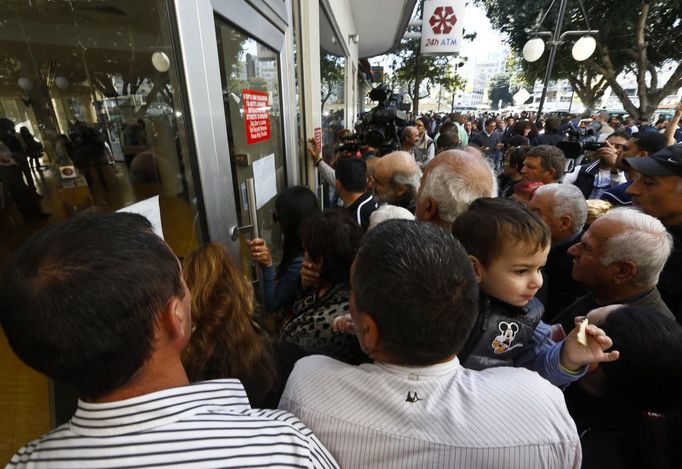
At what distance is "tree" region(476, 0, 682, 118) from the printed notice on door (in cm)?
1331

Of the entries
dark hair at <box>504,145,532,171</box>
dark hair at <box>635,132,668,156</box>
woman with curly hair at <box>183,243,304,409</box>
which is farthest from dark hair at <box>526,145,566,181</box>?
woman with curly hair at <box>183,243,304,409</box>

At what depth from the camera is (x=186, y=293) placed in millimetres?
718

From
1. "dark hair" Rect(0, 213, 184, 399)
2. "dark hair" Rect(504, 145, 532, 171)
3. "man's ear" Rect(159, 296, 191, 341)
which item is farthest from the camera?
"dark hair" Rect(504, 145, 532, 171)

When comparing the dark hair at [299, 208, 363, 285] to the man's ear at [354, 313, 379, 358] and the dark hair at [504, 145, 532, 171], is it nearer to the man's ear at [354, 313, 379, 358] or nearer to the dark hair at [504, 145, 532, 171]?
the man's ear at [354, 313, 379, 358]

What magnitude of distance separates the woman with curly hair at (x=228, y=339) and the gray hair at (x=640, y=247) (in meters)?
1.36

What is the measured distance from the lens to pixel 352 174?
2.52m

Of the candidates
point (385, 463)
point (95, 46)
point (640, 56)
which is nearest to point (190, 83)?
point (95, 46)

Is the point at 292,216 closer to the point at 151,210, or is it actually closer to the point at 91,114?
the point at 151,210

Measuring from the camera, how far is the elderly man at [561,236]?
6.25ft

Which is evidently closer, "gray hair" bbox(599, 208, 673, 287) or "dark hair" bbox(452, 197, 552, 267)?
"dark hair" bbox(452, 197, 552, 267)

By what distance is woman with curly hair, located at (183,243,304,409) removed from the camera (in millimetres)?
993

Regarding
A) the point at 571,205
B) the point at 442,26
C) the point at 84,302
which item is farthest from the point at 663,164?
the point at 442,26

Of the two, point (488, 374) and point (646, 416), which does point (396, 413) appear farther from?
point (646, 416)

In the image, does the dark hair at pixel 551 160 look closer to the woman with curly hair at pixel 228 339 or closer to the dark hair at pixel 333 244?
the dark hair at pixel 333 244
